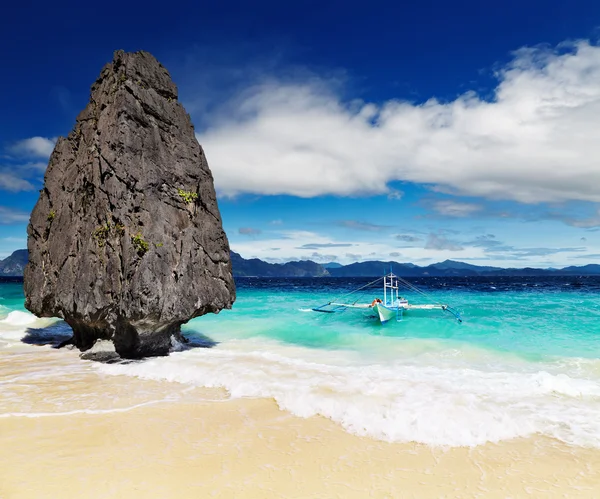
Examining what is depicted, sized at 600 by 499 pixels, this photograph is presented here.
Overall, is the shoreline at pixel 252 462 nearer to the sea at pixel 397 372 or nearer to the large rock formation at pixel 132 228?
the sea at pixel 397 372

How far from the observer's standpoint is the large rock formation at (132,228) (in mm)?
13953

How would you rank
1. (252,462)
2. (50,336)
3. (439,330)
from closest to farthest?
1. (252,462)
2. (50,336)
3. (439,330)

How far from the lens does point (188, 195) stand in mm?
15859

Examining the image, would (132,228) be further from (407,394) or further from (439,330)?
(439,330)

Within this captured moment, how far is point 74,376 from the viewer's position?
12039 millimetres

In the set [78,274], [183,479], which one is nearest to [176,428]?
[183,479]

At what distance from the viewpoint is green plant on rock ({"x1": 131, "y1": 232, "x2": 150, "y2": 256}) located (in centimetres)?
1384

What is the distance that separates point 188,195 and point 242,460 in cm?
1139

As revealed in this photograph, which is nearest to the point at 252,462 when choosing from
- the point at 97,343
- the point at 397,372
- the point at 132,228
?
the point at 397,372

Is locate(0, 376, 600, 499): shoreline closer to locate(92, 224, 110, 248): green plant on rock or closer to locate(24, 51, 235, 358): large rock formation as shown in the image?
locate(24, 51, 235, 358): large rock formation

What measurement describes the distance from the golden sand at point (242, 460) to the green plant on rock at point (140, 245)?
5780mm

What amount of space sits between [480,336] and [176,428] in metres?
17.8

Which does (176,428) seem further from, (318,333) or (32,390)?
(318,333)

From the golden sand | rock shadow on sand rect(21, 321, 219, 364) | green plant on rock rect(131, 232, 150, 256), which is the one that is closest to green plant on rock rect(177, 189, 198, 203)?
green plant on rock rect(131, 232, 150, 256)
